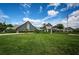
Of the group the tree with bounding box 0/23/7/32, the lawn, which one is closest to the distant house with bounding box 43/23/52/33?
the lawn

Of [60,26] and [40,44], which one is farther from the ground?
[60,26]

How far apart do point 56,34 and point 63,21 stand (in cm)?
22

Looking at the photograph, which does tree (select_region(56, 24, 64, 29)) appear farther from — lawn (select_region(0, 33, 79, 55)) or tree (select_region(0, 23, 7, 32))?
tree (select_region(0, 23, 7, 32))

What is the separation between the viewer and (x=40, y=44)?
9.15ft

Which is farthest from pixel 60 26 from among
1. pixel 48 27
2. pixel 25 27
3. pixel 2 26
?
pixel 2 26

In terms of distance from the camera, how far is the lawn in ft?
9.02

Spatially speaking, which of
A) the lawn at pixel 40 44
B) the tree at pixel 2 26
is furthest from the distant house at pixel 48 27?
the tree at pixel 2 26

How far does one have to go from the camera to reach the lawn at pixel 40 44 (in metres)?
2.75

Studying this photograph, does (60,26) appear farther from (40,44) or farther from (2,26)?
(2,26)

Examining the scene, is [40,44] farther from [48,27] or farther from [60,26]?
[60,26]

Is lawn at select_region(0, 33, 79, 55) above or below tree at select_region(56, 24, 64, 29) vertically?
below

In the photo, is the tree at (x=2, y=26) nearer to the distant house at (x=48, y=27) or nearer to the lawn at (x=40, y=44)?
the lawn at (x=40, y=44)

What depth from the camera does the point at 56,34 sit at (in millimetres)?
2867
